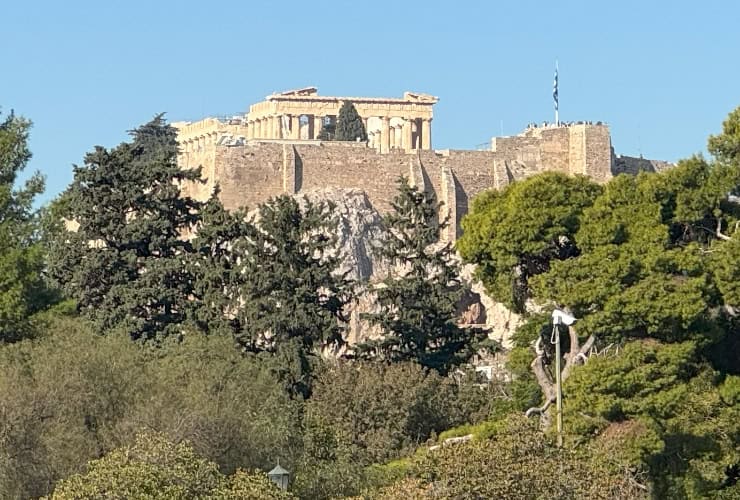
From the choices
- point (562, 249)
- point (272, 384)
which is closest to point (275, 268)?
point (272, 384)

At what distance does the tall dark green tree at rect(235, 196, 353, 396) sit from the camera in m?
41.8

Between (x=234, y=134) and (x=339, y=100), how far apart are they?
15.3ft

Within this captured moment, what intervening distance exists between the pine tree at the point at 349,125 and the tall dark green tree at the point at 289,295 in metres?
37.1

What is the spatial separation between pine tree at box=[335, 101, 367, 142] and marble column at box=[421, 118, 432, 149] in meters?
2.36

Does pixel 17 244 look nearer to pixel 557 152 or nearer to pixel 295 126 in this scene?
pixel 557 152

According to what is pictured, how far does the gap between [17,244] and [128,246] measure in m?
3.36

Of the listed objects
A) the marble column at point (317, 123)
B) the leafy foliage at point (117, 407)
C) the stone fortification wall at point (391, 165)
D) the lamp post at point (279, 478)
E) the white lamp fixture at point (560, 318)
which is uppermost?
the marble column at point (317, 123)

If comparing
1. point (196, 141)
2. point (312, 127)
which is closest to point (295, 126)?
point (312, 127)

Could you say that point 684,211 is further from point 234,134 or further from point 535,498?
point 234,134

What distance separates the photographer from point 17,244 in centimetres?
4238

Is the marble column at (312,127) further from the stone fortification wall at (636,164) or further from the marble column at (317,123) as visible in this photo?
the stone fortification wall at (636,164)

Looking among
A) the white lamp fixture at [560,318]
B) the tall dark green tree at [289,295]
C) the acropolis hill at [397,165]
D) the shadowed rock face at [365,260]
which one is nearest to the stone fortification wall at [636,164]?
the acropolis hill at [397,165]

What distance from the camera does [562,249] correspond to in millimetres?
37250

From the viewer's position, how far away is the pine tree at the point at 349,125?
268ft
